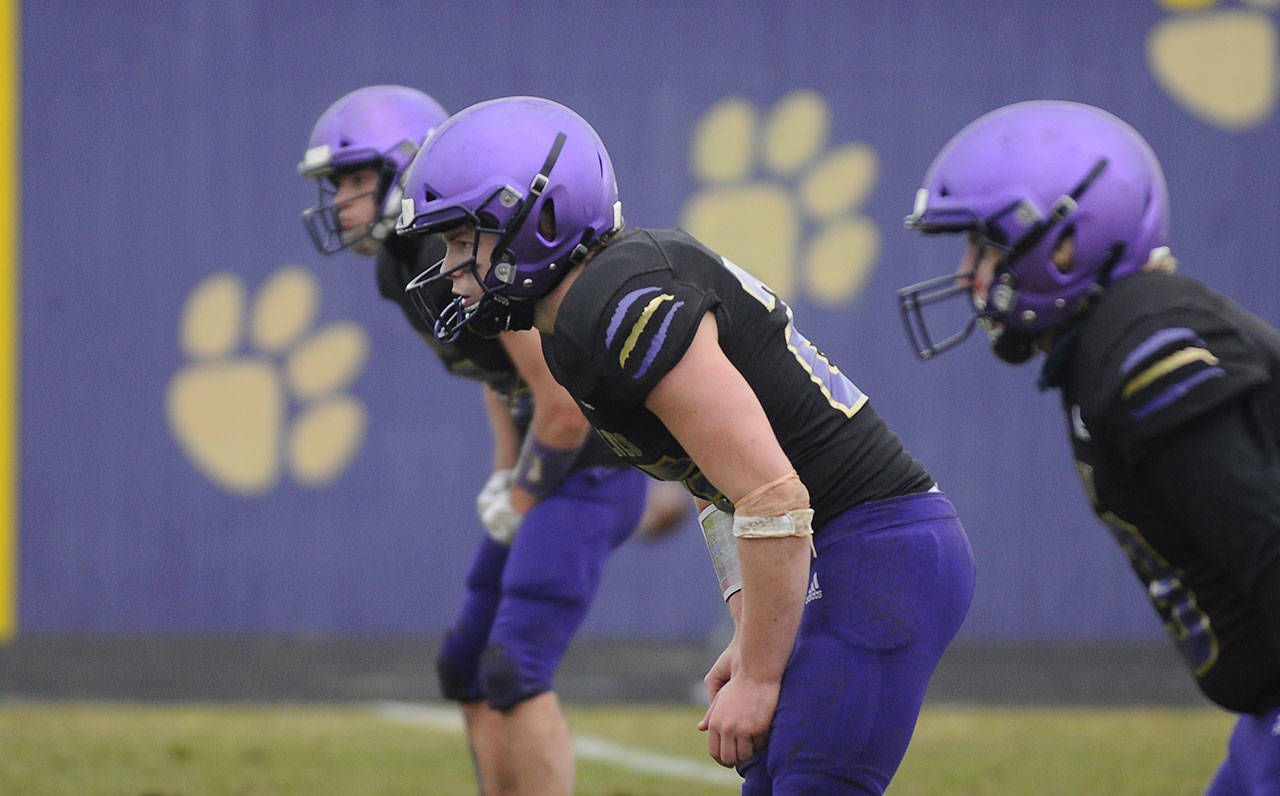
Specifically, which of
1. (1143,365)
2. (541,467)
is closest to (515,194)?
(1143,365)

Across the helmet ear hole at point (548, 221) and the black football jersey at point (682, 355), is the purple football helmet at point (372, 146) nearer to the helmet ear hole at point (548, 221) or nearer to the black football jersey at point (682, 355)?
the helmet ear hole at point (548, 221)

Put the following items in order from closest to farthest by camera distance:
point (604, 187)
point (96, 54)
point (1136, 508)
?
point (1136, 508), point (604, 187), point (96, 54)

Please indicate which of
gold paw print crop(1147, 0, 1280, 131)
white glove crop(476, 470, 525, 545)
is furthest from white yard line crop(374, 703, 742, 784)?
gold paw print crop(1147, 0, 1280, 131)

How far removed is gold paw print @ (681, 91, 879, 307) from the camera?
9.47 meters

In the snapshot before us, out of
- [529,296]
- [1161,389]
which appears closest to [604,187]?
[529,296]

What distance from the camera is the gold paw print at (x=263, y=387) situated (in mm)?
9406

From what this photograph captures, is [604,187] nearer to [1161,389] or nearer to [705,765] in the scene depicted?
[1161,389]

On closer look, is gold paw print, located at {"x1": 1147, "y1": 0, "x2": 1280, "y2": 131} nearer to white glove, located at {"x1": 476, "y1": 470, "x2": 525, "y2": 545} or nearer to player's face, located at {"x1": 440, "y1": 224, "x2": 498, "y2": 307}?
white glove, located at {"x1": 476, "y1": 470, "x2": 525, "y2": 545}

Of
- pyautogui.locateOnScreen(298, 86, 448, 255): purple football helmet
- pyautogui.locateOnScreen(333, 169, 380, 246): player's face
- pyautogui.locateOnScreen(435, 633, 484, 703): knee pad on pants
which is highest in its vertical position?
pyautogui.locateOnScreen(298, 86, 448, 255): purple football helmet

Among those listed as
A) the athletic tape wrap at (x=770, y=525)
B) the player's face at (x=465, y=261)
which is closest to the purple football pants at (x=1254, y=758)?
the athletic tape wrap at (x=770, y=525)

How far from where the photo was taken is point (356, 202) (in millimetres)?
Answer: 4516

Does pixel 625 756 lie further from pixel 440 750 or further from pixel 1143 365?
pixel 1143 365

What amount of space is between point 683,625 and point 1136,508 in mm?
6972

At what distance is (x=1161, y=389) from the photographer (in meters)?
2.44
